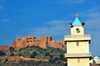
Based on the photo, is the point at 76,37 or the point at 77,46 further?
the point at 77,46

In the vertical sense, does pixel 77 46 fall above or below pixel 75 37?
below

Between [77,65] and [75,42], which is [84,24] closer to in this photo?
[75,42]

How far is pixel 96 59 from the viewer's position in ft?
605

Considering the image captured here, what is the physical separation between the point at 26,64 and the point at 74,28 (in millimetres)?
163464

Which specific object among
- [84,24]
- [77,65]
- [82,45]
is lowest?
[77,65]

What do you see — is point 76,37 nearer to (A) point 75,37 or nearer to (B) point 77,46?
(A) point 75,37

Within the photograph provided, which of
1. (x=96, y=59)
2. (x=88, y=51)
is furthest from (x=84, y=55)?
(x=96, y=59)

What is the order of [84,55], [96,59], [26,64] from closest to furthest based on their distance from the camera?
[84,55] < [96,59] < [26,64]

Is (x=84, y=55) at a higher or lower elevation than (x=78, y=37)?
lower

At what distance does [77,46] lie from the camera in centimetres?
3891

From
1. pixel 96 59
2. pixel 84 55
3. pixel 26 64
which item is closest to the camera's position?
pixel 84 55

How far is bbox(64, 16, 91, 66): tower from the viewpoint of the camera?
38381 mm

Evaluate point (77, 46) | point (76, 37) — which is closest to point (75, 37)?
point (76, 37)

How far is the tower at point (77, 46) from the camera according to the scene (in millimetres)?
38381
